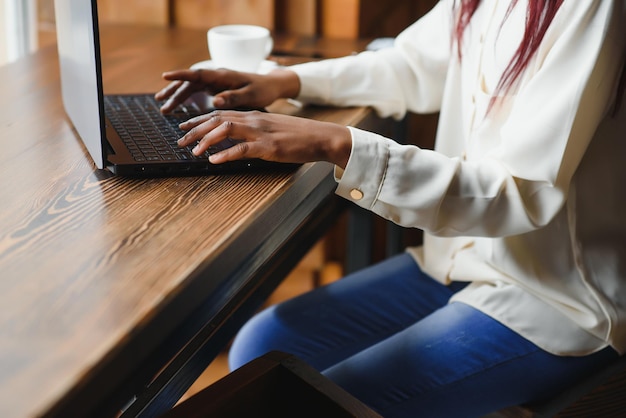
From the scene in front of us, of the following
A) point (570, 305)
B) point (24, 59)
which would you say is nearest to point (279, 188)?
point (570, 305)

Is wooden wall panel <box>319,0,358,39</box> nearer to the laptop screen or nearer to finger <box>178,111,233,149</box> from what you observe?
the laptop screen

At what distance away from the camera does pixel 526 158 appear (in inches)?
34.6

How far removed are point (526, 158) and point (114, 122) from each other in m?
0.52

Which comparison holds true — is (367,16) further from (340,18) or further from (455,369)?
(455,369)

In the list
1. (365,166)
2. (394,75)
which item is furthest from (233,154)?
(394,75)

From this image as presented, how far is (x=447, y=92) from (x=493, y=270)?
1.01 feet

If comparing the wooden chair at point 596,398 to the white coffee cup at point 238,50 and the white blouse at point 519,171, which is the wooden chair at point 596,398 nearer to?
the white blouse at point 519,171

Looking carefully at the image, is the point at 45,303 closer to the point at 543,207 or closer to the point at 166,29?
the point at 543,207

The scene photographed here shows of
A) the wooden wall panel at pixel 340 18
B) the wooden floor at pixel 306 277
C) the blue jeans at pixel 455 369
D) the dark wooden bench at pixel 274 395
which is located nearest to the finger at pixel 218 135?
the dark wooden bench at pixel 274 395

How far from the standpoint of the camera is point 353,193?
0.90 m

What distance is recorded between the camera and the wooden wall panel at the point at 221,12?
1.75 metres

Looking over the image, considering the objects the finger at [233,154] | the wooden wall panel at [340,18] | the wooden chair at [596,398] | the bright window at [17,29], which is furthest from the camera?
the bright window at [17,29]

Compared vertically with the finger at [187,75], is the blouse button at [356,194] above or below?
below

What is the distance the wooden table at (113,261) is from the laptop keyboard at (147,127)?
0.05 meters
